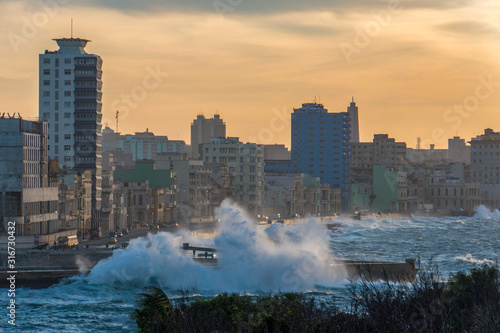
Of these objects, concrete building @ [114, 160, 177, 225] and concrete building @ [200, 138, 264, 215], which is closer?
concrete building @ [114, 160, 177, 225]

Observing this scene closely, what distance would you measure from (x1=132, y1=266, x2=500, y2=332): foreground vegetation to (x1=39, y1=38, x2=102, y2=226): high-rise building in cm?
7167

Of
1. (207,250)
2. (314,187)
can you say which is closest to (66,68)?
(207,250)

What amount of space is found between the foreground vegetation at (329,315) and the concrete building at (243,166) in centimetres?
10813

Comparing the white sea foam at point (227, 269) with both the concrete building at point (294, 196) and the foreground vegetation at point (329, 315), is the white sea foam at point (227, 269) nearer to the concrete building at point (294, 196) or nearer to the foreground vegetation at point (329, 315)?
the foreground vegetation at point (329, 315)

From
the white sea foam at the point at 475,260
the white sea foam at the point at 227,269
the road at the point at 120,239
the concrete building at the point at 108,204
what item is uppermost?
the concrete building at the point at 108,204

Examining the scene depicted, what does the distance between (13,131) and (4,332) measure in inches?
1446

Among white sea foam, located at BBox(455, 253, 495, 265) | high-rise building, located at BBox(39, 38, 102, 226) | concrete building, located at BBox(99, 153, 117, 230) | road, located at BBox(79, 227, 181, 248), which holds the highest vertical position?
high-rise building, located at BBox(39, 38, 102, 226)

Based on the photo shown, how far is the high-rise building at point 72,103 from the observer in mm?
111375

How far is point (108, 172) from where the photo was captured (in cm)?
11300

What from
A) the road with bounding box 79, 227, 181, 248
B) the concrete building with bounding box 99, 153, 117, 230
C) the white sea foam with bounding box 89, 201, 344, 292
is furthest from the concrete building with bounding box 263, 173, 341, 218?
the white sea foam with bounding box 89, 201, 344, 292

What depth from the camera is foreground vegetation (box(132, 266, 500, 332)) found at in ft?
107

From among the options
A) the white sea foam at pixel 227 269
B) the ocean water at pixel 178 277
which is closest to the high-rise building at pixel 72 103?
the ocean water at pixel 178 277

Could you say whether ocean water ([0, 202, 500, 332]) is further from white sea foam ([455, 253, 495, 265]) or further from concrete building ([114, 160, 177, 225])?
concrete building ([114, 160, 177, 225])

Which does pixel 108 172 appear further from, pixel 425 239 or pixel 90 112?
pixel 425 239
